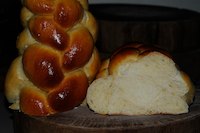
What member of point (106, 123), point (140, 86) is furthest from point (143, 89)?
point (106, 123)

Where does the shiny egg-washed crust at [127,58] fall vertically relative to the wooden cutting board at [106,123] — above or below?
above

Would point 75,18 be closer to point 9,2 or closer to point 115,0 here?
point 9,2

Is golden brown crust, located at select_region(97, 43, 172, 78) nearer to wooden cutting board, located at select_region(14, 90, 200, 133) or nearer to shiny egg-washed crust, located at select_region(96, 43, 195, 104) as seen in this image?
shiny egg-washed crust, located at select_region(96, 43, 195, 104)

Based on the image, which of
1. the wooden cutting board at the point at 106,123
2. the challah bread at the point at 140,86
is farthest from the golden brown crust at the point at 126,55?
the wooden cutting board at the point at 106,123

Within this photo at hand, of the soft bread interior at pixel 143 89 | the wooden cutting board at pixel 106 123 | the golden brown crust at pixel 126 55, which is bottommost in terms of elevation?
the wooden cutting board at pixel 106 123

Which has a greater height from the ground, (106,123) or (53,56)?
(53,56)

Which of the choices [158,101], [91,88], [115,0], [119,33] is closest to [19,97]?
[91,88]

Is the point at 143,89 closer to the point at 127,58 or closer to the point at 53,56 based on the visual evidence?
the point at 127,58

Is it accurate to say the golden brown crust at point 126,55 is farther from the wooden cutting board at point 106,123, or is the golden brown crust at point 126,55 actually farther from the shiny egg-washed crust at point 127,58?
the wooden cutting board at point 106,123
